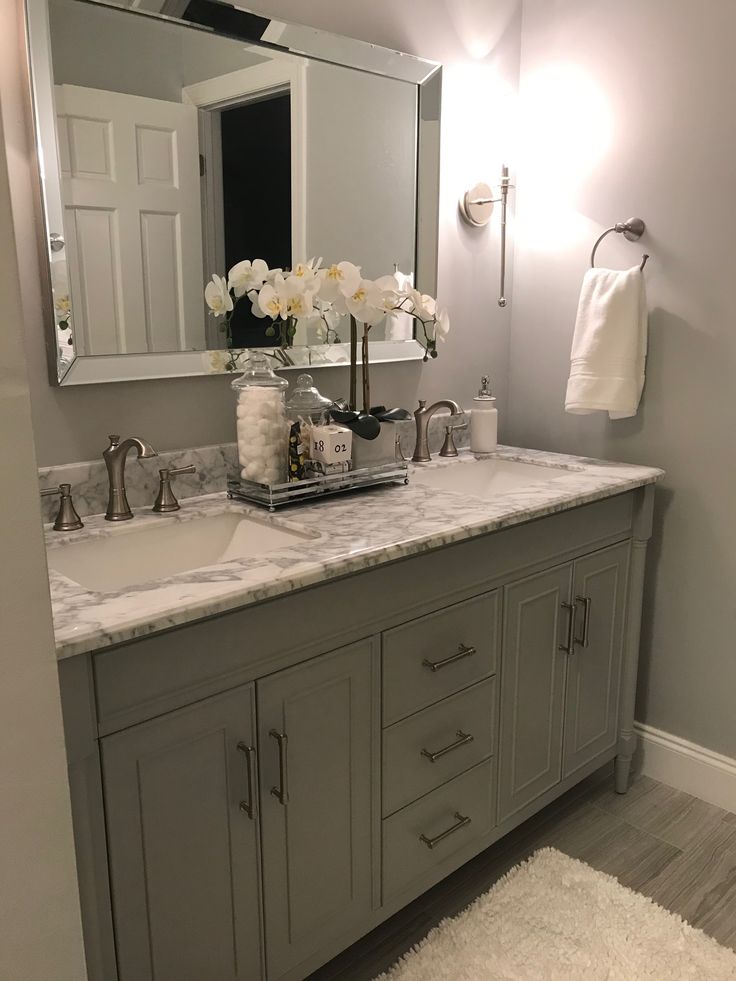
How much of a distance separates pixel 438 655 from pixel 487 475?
0.76 m

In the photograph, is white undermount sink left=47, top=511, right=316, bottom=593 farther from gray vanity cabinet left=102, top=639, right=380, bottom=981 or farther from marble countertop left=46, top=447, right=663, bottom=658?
gray vanity cabinet left=102, top=639, right=380, bottom=981

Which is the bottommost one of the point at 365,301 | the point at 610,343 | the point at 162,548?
the point at 162,548

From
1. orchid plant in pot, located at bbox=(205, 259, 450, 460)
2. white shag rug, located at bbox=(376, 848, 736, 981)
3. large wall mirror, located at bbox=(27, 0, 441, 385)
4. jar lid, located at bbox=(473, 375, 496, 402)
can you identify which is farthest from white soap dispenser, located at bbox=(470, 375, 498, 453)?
white shag rug, located at bbox=(376, 848, 736, 981)

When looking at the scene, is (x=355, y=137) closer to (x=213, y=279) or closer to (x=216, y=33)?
(x=216, y=33)

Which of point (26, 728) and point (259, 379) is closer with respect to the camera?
point (26, 728)

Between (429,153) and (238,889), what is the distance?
5.78 ft

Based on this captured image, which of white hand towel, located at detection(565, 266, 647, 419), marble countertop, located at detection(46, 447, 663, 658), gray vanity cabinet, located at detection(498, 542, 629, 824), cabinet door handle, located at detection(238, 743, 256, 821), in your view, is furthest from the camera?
white hand towel, located at detection(565, 266, 647, 419)

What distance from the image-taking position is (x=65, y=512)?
158 cm

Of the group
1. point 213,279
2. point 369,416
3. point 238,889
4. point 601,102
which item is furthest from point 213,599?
point 601,102

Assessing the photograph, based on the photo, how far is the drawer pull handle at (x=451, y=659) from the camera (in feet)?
5.31

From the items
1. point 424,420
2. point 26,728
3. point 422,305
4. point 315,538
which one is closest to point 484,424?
point 424,420

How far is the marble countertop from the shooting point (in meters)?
1.15

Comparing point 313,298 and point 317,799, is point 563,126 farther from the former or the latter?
point 317,799

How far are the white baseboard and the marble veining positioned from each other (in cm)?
142
